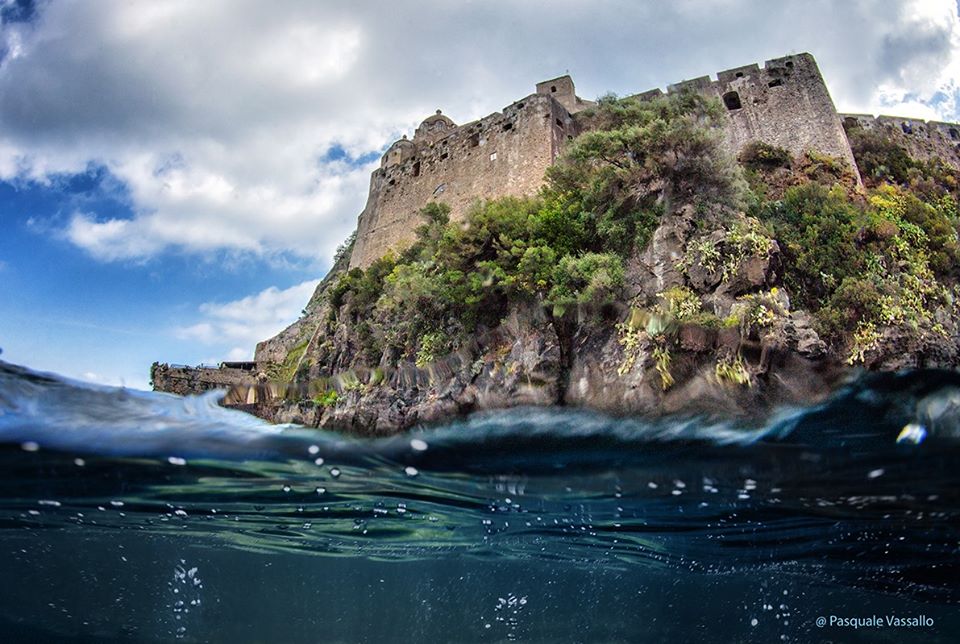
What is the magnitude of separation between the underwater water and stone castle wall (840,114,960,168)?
18.8m

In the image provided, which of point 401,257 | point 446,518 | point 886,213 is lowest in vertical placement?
point 446,518

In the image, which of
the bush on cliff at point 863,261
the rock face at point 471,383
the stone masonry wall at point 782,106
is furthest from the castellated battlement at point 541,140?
the rock face at point 471,383

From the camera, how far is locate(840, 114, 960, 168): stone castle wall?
2476 cm

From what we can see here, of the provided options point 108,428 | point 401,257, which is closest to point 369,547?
point 401,257

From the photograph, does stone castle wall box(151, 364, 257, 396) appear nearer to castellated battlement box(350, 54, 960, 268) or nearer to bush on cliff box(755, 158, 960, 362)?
castellated battlement box(350, 54, 960, 268)

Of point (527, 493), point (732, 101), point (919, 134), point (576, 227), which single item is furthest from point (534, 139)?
A: point (919, 134)

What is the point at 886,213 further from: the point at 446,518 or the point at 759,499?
the point at 446,518

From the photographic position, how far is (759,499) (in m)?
10.7

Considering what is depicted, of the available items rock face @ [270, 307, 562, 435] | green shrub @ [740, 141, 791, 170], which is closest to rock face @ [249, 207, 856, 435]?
rock face @ [270, 307, 562, 435]

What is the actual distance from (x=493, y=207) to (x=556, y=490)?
766cm

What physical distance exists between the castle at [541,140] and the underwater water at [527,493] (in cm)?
887

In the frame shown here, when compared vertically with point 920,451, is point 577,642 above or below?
below

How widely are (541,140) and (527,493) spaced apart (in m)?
13.7

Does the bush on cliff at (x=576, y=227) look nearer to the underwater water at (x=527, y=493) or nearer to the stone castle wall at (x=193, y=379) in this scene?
the underwater water at (x=527, y=493)
